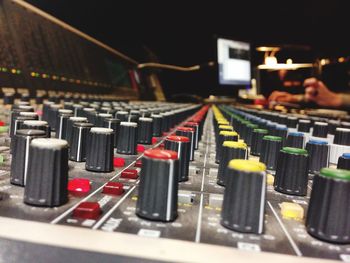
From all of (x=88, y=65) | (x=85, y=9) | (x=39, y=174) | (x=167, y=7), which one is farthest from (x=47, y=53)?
(x=167, y=7)

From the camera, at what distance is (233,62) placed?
22.9 ft

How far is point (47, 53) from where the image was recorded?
8.66 feet

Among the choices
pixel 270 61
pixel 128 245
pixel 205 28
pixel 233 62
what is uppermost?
pixel 205 28

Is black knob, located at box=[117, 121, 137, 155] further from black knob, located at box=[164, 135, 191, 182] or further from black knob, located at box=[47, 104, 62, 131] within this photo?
black knob, located at box=[47, 104, 62, 131]

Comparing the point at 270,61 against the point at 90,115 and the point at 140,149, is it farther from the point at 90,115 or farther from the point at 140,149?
the point at 140,149

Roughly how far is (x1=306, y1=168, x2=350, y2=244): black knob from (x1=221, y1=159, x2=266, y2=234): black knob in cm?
8

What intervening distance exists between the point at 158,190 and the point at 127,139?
522mm

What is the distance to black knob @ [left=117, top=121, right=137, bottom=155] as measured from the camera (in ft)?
3.49

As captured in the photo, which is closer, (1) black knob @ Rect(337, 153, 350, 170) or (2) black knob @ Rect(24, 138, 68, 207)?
(2) black knob @ Rect(24, 138, 68, 207)

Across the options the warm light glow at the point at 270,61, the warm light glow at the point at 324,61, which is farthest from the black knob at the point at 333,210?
the warm light glow at the point at 270,61

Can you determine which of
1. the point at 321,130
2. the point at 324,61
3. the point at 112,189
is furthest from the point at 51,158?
the point at 324,61

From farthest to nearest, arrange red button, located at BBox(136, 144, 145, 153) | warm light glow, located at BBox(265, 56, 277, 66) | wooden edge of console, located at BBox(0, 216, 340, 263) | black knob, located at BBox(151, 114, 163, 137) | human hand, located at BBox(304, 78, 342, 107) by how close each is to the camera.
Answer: warm light glow, located at BBox(265, 56, 277, 66), human hand, located at BBox(304, 78, 342, 107), black knob, located at BBox(151, 114, 163, 137), red button, located at BBox(136, 144, 145, 153), wooden edge of console, located at BBox(0, 216, 340, 263)

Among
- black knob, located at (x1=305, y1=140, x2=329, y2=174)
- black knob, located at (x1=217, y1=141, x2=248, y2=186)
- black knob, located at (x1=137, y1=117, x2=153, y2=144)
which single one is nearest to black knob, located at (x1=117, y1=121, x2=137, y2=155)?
black knob, located at (x1=137, y1=117, x2=153, y2=144)

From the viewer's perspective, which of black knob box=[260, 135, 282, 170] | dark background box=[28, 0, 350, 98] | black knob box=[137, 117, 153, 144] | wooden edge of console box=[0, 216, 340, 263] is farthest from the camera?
dark background box=[28, 0, 350, 98]
